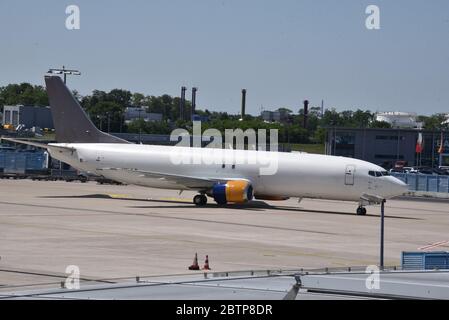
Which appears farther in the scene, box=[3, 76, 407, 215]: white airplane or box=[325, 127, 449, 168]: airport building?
box=[325, 127, 449, 168]: airport building

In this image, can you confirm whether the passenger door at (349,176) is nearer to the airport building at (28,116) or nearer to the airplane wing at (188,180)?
the airplane wing at (188,180)

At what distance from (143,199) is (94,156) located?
4.57 meters

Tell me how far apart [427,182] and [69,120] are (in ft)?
117

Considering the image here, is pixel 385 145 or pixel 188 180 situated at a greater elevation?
pixel 385 145

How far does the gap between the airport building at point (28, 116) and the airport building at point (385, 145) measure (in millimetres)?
45440

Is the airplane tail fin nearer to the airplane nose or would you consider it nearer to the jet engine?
the jet engine

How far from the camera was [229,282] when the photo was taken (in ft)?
43.6

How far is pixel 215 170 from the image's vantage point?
5994cm

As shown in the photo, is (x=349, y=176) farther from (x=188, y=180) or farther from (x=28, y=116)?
(x=28, y=116)

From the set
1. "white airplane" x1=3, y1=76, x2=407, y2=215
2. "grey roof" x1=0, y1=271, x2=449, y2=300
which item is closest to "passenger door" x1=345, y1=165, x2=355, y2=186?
"white airplane" x1=3, y1=76, x2=407, y2=215

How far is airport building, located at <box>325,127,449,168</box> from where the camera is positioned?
415 ft

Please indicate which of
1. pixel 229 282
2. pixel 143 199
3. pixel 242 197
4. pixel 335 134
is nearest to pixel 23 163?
pixel 143 199

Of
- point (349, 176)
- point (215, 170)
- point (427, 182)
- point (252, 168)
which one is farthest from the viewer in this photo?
point (427, 182)

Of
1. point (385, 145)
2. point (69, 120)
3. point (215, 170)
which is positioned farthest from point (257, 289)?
point (385, 145)
